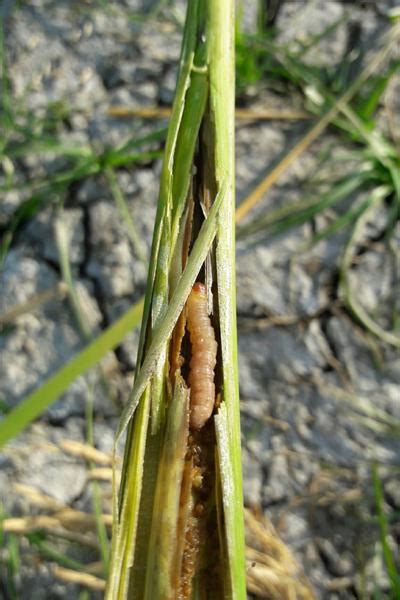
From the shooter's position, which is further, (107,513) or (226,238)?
(107,513)

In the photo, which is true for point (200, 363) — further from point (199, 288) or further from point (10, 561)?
point (10, 561)

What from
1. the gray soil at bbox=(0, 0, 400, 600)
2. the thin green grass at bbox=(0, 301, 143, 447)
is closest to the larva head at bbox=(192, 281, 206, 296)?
the thin green grass at bbox=(0, 301, 143, 447)

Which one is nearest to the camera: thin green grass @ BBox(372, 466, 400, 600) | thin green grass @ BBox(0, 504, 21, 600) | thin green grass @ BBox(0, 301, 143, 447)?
thin green grass @ BBox(0, 301, 143, 447)

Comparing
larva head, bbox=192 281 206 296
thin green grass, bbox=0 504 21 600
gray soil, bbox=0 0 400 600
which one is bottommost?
thin green grass, bbox=0 504 21 600

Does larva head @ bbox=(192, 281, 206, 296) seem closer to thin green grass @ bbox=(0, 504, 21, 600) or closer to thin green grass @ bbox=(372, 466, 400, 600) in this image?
thin green grass @ bbox=(372, 466, 400, 600)

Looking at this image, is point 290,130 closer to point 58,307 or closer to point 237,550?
point 58,307

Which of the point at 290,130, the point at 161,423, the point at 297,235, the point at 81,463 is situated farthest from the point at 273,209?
the point at 161,423

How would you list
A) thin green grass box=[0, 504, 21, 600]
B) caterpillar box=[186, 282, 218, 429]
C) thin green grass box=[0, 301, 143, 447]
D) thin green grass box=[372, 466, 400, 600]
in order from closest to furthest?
caterpillar box=[186, 282, 218, 429] → thin green grass box=[0, 301, 143, 447] → thin green grass box=[372, 466, 400, 600] → thin green grass box=[0, 504, 21, 600]
